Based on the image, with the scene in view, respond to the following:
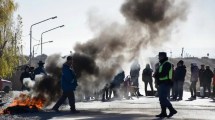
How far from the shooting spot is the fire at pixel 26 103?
1789 cm

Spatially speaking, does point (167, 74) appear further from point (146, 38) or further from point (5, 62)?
point (5, 62)

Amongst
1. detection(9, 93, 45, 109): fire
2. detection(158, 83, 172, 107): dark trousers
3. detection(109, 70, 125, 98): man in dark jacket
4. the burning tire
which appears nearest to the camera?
detection(158, 83, 172, 107): dark trousers

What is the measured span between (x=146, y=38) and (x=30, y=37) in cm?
3409

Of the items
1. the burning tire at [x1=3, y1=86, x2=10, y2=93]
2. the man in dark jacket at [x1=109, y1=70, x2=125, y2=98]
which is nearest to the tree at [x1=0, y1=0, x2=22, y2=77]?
the burning tire at [x1=3, y1=86, x2=10, y2=93]

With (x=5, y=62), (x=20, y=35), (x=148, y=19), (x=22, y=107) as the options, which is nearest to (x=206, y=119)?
(x=22, y=107)

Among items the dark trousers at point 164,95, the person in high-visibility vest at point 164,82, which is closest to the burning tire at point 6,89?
the person in high-visibility vest at point 164,82

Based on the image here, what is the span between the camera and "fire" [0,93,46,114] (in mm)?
17891

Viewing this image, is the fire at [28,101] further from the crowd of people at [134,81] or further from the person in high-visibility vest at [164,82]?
the person in high-visibility vest at [164,82]

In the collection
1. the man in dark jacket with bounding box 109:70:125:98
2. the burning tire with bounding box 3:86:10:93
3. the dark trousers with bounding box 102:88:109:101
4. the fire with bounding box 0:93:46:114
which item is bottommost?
the fire with bounding box 0:93:46:114

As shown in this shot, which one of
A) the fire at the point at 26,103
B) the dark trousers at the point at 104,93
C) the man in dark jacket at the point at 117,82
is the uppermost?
the man in dark jacket at the point at 117,82

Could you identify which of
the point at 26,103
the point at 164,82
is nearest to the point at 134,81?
the point at 26,103

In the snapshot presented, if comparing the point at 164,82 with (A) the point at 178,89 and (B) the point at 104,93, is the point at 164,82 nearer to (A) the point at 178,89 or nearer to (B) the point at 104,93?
(A) the point at 178,89

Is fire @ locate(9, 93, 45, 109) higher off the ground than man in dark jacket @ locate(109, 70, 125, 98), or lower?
lower

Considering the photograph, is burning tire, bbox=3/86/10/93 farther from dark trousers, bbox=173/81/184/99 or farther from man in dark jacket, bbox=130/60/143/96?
dark trousers, bbox=173/81/184/99
